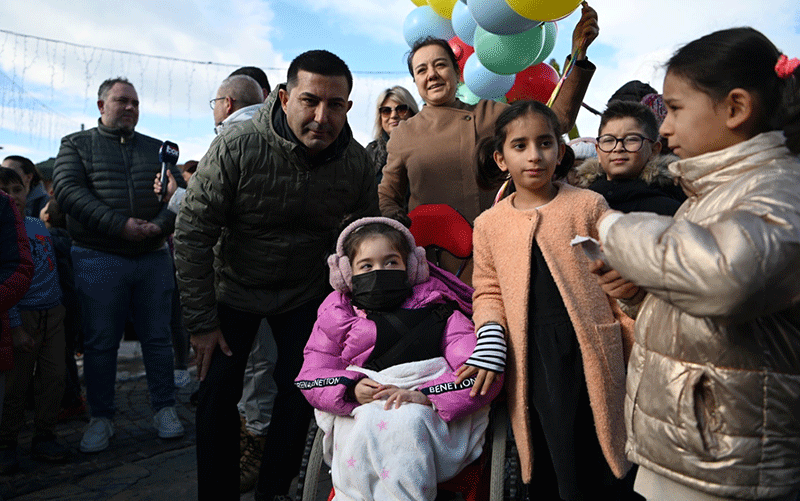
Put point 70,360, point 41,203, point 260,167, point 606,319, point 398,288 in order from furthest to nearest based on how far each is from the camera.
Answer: point 41,203, point 70,360, point 260,167, point 398,288, point 606,319

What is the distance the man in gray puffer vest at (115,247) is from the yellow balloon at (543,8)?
2936 mm

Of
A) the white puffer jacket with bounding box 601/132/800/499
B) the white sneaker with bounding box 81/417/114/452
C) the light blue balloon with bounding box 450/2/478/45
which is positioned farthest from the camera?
the light blue balloon with bounding box 450/2/478/45

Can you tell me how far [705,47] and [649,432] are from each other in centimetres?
99

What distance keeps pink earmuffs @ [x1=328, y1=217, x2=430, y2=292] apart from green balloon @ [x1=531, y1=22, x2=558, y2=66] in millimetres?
2575

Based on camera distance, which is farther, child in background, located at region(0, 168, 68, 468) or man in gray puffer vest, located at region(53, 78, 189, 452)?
man in gray puffer vest, located at region(53, 78, 189, 452)

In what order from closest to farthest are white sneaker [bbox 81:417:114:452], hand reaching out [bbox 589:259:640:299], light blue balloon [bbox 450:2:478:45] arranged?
1. hand reaching out [bbox 589:259:640:299]
2. white sneaker [bbox 81:417:114:452]
3. light blue balloon [bbox 450:2:478:45]

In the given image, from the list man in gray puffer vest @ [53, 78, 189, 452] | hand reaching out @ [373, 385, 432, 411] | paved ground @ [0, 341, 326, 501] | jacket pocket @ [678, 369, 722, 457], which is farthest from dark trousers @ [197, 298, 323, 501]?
jacket pocket @ [678, 369, 722, 457]

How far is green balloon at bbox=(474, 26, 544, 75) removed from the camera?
4.20 m

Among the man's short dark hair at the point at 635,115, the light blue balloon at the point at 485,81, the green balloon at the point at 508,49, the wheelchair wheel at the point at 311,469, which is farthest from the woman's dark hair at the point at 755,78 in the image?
the light blue balloon at the point at 485,81

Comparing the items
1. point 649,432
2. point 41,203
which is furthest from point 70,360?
point 649,432

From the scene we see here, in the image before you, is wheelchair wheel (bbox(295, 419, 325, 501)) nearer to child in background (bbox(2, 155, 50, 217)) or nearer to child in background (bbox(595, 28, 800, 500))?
child in background (bbox(595, 28, 800, 500))

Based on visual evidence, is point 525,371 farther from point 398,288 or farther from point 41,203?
point 41,203

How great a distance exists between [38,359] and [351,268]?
3113 mm

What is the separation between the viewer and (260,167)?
9.30 feet
